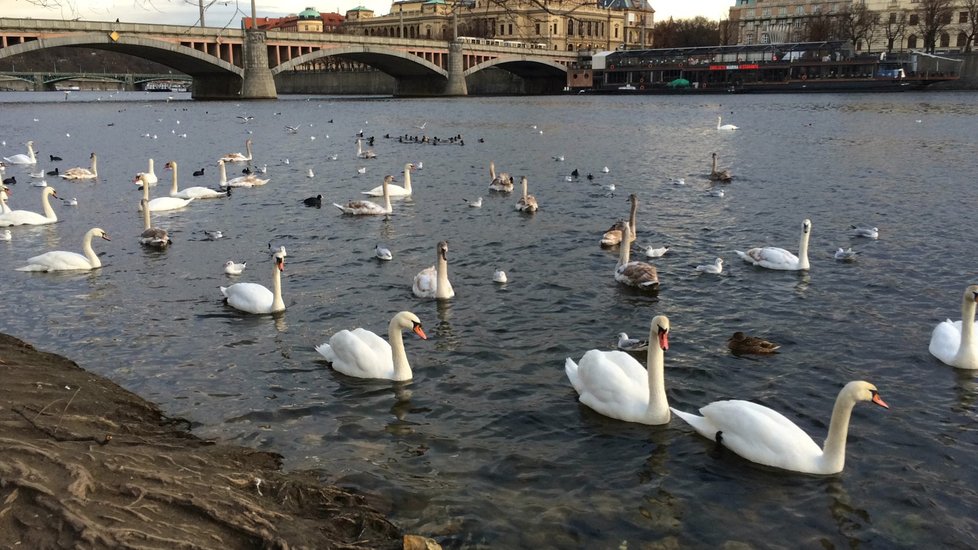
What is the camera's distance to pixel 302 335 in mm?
10336

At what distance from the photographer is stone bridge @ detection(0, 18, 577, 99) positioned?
2741 inches

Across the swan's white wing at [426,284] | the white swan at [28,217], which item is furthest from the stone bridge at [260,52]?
the swan's white wing at [426,284]

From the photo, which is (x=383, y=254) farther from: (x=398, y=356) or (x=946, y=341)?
(x=946, y=341)

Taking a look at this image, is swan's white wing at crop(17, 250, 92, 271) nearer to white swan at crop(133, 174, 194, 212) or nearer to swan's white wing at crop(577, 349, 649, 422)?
white swan at crop(133, 174, 194, 212)

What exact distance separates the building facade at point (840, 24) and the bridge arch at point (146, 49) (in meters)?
82.4

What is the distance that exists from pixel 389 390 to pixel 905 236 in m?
12.0

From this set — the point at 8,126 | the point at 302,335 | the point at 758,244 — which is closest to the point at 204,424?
the point at 302,335

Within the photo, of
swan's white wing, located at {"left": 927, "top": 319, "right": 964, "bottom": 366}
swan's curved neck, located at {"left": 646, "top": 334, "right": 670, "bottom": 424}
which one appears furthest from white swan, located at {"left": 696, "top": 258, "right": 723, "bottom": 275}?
swan's curved neck, located at {"left": 646, "top": 334, "right": 670, "bottom": 424}

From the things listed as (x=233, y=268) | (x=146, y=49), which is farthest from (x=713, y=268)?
(x=146, y=49)

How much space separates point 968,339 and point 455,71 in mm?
98457

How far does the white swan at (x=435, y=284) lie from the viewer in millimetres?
11789

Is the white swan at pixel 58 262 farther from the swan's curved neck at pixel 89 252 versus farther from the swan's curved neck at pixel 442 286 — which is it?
the swan's curved neck at pixel 442 286

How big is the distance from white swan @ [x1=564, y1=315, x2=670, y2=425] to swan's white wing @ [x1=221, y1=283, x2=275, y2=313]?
4.82 metres

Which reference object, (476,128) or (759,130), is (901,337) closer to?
(759,130)
